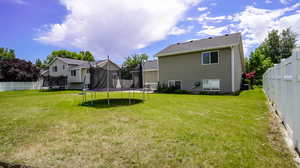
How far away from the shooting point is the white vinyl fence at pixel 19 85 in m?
20.0

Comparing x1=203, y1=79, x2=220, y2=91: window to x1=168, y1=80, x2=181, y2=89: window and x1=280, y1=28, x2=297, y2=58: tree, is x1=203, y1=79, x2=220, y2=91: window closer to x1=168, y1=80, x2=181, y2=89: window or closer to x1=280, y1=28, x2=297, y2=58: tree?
x1=168, y1=80, x2=181, y2=89: window

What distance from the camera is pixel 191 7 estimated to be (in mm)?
9805

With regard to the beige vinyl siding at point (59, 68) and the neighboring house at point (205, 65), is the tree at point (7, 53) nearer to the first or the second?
the beige vinyl siding at point (59, 68)

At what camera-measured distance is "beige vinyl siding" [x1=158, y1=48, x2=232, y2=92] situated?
1109cm

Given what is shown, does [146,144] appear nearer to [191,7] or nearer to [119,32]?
[191,7]

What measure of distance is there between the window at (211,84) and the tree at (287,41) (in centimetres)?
2864

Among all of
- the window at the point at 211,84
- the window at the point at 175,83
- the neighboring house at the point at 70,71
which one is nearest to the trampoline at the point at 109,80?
the window at the point at 175,83

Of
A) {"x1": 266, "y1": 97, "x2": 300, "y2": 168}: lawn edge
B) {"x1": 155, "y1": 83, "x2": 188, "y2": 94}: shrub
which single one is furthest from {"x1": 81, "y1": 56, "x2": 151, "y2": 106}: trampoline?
{"x1": 266, "y1": 97, "x2": 300, "y2": 168}: lawn edge

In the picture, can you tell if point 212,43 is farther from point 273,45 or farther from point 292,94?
point 273,45

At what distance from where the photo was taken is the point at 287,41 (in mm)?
29703

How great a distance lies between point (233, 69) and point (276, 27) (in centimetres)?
2894

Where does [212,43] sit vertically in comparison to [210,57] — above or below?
above

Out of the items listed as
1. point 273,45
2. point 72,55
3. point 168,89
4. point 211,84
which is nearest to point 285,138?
point 211,84

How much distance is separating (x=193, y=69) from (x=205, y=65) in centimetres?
106
